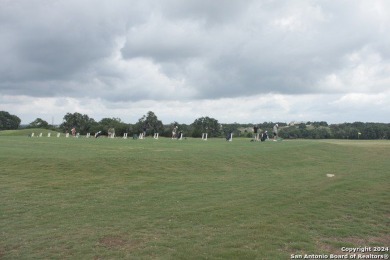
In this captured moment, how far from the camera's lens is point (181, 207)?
567 inches

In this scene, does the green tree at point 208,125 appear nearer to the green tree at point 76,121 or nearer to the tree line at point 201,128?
the tree line at point 201,128

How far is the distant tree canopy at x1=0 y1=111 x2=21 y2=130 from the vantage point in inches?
5531

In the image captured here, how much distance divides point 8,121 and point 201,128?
79425 mm

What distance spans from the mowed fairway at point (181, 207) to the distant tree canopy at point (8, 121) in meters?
128

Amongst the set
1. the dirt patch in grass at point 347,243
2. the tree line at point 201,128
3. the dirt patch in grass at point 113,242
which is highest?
the tree line at point 201,128

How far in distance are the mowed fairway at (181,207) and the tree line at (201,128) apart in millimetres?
51146

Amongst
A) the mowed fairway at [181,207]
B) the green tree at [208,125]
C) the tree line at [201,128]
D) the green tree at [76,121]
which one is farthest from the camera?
the green tree at [76,121]

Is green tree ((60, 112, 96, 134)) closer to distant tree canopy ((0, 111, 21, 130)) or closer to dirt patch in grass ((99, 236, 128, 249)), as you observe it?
distant tree canopy ((0, 111, 21, 130))

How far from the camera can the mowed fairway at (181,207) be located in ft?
33.1

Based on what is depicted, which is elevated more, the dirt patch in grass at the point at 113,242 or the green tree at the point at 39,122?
the green tree at the point at 39,122

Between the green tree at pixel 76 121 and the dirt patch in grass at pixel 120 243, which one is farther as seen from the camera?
the green tree at pixel 76 121

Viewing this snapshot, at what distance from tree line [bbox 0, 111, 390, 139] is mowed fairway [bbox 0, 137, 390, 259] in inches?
2014

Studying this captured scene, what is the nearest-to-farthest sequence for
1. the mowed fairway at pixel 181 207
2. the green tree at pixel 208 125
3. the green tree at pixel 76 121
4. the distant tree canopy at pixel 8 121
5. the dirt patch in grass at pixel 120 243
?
the dirt patch in grass at pixel 120 243, the mowed fairway at pixel 181 207, the green tree at pixel 208 125, the green tree at pixel 76 121, the distant tree canopy at pixel 8 121

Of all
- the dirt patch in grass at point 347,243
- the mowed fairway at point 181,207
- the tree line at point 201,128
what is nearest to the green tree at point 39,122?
the tree line at point 201,128
